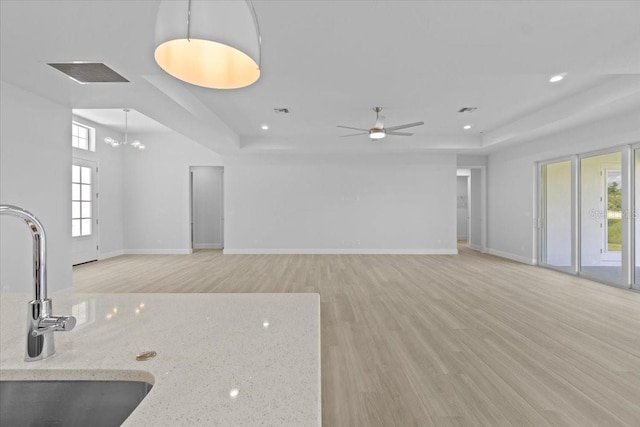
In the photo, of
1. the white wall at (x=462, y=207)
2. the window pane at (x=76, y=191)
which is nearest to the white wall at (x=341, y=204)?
the window pane at (x=76, y=191)

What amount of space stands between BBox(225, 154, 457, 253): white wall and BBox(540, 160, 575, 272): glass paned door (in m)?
2.19

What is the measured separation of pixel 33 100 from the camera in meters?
3.88

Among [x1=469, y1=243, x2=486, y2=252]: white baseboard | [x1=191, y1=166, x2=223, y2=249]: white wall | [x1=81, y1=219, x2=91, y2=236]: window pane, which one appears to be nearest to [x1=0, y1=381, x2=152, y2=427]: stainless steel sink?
[x1=81, y1=219, x2=91, y2=236]: window pane

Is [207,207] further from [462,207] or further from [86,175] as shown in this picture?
[462,207]

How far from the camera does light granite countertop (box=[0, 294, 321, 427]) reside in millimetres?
575

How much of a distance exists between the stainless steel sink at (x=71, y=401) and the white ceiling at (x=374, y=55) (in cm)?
241

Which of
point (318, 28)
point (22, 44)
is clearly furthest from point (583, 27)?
point (22, 44)

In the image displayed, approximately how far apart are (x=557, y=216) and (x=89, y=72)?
26.4 ft

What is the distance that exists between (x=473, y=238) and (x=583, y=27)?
7913 millimetres

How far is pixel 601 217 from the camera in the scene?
545 cm

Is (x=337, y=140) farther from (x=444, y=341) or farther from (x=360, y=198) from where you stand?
(x=444, y=341)

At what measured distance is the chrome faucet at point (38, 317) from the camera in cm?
78

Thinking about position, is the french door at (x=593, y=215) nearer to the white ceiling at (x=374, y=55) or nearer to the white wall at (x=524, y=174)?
the white wall at (x=524, y=174)

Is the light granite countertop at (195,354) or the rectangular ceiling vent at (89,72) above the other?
the rectangular ceiling vent at (89,72)
